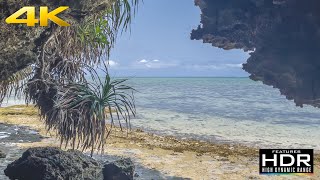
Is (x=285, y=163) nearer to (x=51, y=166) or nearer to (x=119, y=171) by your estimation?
(x=119, y=171)

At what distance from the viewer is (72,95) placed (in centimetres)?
896

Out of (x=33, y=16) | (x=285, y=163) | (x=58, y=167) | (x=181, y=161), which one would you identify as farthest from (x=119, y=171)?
(x=285, y=163)

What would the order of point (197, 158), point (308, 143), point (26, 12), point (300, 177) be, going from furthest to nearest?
point (308, 143) → point (197, 158) → point (300, 177) → point (26, 12)

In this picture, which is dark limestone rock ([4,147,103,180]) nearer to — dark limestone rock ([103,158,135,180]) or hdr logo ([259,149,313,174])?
dark limestone rock ([103,158,135,180])

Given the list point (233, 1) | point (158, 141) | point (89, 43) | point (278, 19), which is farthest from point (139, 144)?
point (233, 1)

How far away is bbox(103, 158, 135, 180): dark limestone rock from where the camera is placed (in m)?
8.43

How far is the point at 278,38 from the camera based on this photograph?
50.6m

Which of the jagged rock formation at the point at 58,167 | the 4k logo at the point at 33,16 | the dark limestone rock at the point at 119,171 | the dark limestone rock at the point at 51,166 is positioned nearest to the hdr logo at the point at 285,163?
the dark limestone rock at the point at 119,171

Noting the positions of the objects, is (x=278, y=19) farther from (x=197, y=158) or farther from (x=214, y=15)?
(x=197, y=158)

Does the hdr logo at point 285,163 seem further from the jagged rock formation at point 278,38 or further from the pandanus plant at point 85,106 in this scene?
the jagged rock formation at point 278,38

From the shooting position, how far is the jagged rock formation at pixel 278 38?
46406mm

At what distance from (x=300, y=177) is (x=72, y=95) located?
21.2 ft

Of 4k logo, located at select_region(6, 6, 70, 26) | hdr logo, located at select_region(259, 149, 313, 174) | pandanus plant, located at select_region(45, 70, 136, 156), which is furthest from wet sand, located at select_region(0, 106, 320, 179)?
4k logo, located at select_region(6, 6, 70, 26)

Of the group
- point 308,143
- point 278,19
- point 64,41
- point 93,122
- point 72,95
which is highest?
point 278,19
